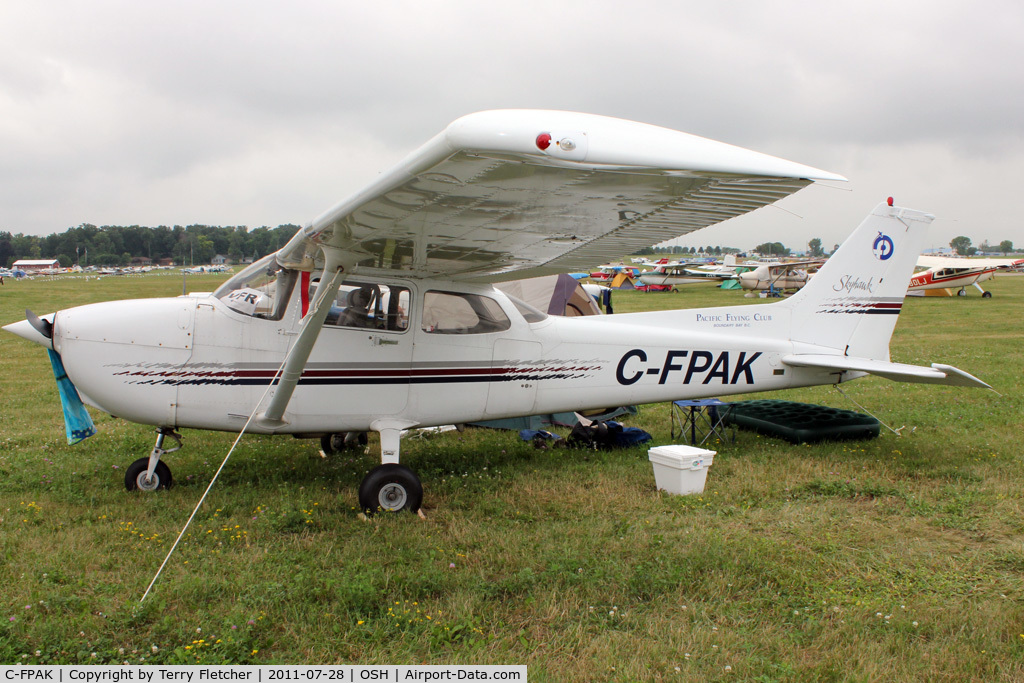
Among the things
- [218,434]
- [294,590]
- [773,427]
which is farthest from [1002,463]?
[218,434]

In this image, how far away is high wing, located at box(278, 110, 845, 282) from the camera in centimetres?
254

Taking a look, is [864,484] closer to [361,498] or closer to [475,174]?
[361,498]

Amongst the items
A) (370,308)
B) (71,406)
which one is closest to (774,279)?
(370,308)

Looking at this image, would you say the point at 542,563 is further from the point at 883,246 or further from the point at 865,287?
the point at 883,246

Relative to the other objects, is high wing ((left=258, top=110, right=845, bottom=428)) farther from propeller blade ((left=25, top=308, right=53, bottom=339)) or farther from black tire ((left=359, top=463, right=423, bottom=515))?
propeller blade ((left=25, top=308, right=53, bottom=339))

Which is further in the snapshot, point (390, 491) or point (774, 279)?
point (774, 279)

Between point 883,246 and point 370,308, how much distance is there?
545cm

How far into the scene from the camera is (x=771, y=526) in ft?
16.1

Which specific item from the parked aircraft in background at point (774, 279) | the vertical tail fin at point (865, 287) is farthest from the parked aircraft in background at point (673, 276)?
the vertical tail fin at point (865, 287)

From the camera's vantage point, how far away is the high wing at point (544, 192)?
2.54 meters

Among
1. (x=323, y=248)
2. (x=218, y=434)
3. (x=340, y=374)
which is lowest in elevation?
(x=218, y=434)

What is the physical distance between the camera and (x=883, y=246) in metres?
7.15

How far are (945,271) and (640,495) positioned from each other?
35.9 metres

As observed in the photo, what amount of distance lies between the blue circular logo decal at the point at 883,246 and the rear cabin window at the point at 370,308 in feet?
16.6
